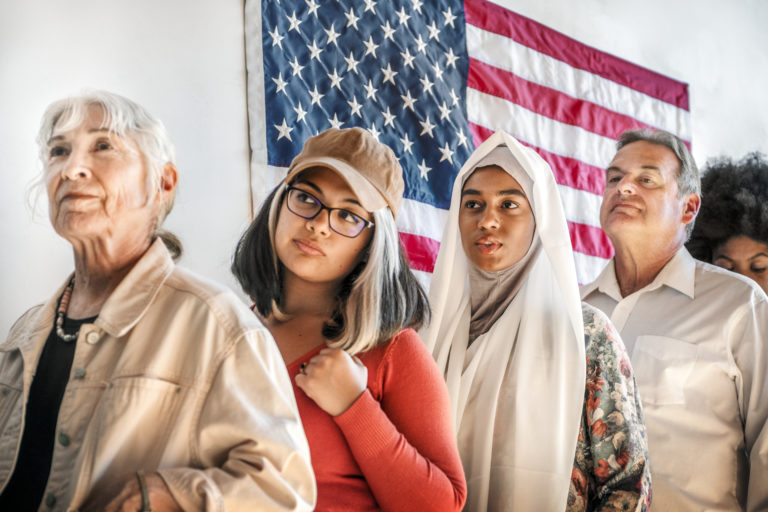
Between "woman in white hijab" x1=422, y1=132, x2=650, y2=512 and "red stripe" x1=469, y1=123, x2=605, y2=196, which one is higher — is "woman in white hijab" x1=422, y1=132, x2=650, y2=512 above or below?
below

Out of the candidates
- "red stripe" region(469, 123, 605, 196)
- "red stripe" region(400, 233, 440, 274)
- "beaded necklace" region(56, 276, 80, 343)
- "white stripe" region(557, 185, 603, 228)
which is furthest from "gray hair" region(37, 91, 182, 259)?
"white stripe" region(557, 185, 603, 228)

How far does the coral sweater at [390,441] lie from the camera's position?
5.03 feet

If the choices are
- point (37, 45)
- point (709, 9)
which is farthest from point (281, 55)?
point (709, 9)

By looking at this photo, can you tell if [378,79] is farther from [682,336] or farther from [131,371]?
[131,371]

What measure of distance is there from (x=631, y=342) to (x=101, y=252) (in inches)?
72.3

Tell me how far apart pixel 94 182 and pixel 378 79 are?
6.03ft

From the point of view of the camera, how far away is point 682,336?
8.52 feet

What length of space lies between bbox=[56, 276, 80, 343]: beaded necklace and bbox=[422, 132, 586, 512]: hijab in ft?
3.16

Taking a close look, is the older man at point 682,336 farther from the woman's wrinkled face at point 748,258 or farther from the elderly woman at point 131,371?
the elderly woman at point 131,371

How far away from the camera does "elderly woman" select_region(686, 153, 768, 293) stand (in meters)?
3.10

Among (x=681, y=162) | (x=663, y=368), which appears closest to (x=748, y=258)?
(x=681, y=162)

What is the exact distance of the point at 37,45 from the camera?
87.0 inches

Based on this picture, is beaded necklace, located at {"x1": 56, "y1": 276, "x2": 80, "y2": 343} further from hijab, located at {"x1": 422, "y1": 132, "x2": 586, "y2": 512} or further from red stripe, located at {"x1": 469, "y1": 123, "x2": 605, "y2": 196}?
red stripe, located at {"x1": 469, "y1": 123, "x2": 605, "y2": 196}

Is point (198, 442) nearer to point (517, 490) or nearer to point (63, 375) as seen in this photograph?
point (63, 375)
